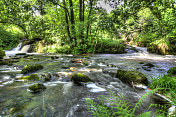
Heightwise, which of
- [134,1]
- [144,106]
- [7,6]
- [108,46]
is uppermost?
[7,6]

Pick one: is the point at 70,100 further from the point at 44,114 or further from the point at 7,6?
the point at 7,6

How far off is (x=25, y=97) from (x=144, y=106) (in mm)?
2658

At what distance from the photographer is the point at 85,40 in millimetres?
12914

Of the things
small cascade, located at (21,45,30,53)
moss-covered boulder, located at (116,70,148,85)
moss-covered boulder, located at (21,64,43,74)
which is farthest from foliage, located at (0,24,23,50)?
moss-covered boulder, located at (116,70,148,85)

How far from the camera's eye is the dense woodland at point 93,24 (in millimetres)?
4152

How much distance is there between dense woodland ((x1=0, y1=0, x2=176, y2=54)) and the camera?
4152 mm

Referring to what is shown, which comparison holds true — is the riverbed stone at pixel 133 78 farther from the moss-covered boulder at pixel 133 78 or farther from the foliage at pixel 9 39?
the foliage at pixel 9 39

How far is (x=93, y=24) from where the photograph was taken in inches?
209

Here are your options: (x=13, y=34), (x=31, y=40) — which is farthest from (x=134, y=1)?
(x=13, y=34)

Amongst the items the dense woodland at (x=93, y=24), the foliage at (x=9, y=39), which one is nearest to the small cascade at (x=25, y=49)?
the dense woodland at (x=93, y=24)

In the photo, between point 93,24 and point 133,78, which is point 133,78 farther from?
point 93,24

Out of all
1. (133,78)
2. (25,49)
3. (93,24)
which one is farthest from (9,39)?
(133,78)

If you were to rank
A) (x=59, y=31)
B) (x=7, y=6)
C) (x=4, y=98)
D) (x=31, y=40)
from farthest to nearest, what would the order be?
(x=31, y=40) → (x=59, y=31) → (x=7, y=6) → (x=4, y=98)

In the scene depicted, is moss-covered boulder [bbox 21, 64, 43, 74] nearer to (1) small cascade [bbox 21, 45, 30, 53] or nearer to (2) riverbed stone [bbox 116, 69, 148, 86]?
(2) riverbed stone [bbox 116, 69, 148, 86]
